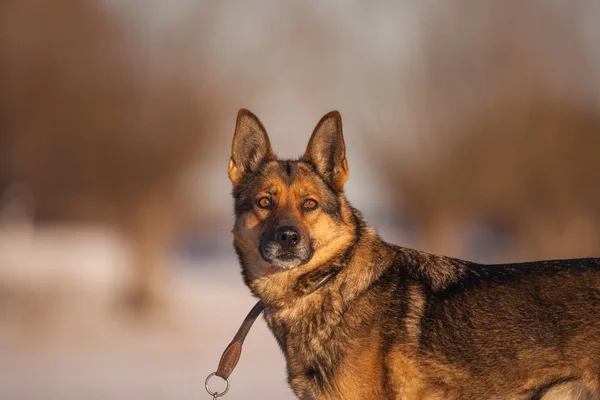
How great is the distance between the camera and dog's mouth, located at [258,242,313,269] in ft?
14.9

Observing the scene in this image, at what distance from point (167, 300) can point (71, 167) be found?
333cm

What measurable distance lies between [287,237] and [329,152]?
742mm

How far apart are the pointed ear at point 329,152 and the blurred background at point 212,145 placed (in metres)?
4.68

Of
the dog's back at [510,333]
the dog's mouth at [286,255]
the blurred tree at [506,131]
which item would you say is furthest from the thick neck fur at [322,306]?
the blurred tree at [506,131]

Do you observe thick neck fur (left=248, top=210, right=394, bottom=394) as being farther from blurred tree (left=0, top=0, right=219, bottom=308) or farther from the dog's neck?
blurred tree (left=0, top=0, right=219, bottom=308)

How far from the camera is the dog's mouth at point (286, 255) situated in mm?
4543

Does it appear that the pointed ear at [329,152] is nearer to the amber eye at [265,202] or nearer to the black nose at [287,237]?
the amber eye at [265,202]

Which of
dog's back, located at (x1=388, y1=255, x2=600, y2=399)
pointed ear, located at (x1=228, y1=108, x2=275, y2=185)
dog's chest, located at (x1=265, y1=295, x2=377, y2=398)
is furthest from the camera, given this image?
pointed ear, located at (x1=228, y1=108, x2=275, y2=185)

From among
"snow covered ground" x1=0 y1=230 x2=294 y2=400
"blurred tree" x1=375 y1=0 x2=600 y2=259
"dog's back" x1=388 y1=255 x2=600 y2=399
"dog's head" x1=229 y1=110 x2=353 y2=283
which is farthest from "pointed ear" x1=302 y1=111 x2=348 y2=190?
"blurred tree" x1=375 y1=0 x2=600 y2=259

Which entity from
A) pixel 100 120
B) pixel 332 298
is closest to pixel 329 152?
pixel 332 298

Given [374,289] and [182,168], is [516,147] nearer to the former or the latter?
[182,168]

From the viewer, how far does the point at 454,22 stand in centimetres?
2164

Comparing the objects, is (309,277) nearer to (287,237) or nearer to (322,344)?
(287,237)

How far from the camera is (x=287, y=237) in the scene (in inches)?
178
